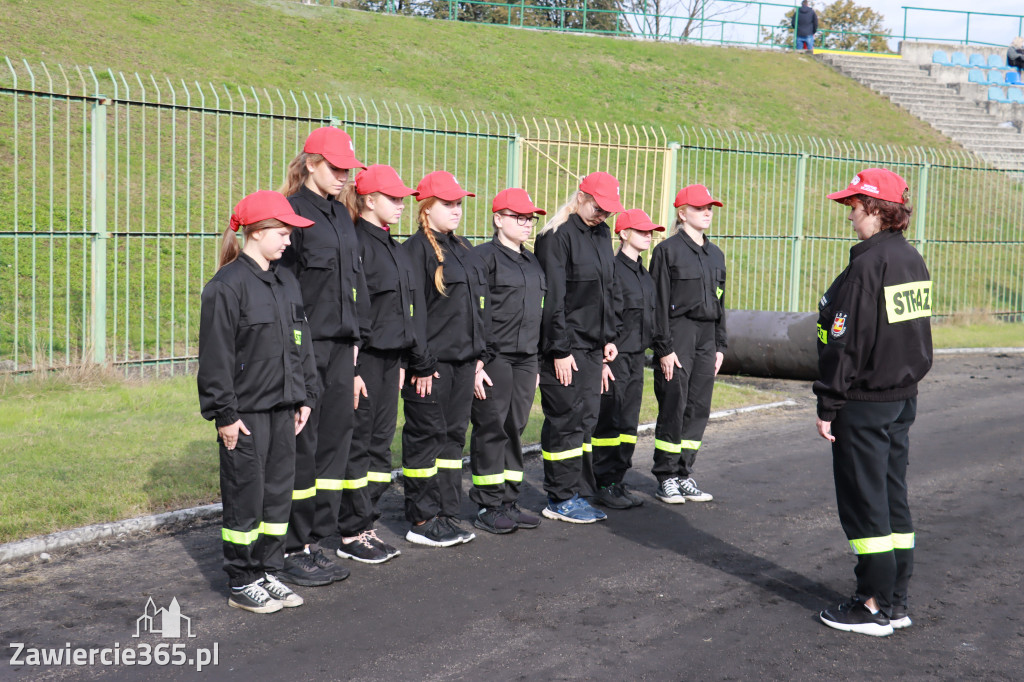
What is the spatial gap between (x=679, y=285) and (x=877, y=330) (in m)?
2.41

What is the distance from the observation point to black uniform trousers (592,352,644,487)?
22.3ft

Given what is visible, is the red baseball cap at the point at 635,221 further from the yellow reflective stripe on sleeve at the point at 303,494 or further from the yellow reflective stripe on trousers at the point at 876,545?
Answer: the yellow reflective stripe on sleeve at the point at 303,494

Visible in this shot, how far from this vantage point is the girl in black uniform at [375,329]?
18.2 ft

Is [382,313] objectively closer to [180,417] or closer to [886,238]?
[886,238]

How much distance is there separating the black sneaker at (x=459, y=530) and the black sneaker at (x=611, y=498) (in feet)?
3.88

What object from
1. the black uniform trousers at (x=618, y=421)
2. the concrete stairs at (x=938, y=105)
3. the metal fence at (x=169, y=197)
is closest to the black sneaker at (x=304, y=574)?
the black uniform trousers at (x=618, y=421)

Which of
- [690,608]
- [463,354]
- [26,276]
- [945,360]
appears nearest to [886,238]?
[690,608]

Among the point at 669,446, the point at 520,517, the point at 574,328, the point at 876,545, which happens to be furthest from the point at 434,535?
the point at 876,545

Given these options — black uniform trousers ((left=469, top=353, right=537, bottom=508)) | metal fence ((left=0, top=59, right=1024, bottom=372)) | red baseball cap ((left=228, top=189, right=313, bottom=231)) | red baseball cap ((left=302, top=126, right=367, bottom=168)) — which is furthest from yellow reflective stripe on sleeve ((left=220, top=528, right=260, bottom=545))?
metal fence ((left=0, top=59, right=1024, bottom=372))

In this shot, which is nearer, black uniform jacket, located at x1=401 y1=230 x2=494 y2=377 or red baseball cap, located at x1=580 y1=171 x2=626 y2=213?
black uniform jacket, located at x1=401 y1=230 x2=494 y2=377

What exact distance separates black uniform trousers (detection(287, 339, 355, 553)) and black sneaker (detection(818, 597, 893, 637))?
2616 mm

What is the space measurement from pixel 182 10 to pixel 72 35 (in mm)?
5348

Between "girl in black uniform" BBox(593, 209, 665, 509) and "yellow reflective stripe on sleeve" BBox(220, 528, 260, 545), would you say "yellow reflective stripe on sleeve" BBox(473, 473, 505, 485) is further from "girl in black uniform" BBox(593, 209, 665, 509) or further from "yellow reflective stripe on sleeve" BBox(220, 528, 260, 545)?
"yellow reflective stripe on sleeve" BBox(220, 528, 260, 545)

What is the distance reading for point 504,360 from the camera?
616 cm
